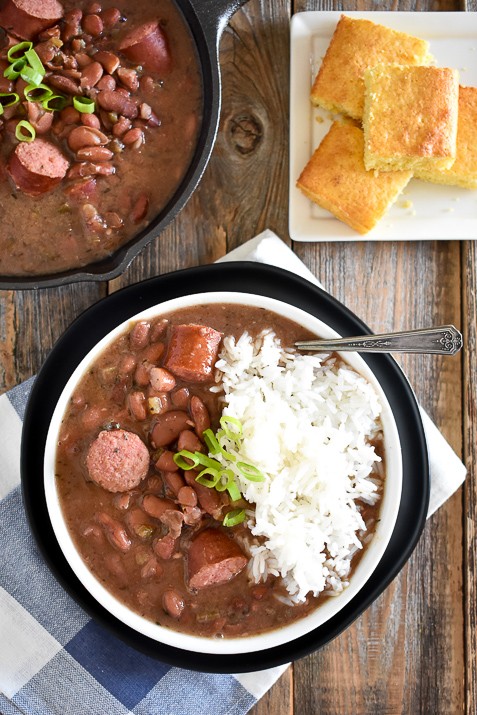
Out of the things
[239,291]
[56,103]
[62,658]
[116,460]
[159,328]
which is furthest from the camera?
[62,658]

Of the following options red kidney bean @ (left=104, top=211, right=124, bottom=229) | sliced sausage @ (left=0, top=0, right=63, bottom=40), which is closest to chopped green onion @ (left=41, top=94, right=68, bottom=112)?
sliced sausage @ (left=0, top=0, right=63, bottom=40)

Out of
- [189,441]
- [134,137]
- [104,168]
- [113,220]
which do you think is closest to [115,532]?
[189,441]

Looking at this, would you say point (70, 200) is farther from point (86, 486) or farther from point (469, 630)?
point (469, 630)

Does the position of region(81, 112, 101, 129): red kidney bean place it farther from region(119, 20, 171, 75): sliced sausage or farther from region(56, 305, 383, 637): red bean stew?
region(56, 305, 383, 637): red bean stew

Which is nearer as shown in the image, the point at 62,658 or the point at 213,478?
the point at 213,478

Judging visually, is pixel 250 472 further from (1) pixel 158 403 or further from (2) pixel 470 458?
(2) pixel 470 458

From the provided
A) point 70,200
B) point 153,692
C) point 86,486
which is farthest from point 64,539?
point 70,200
